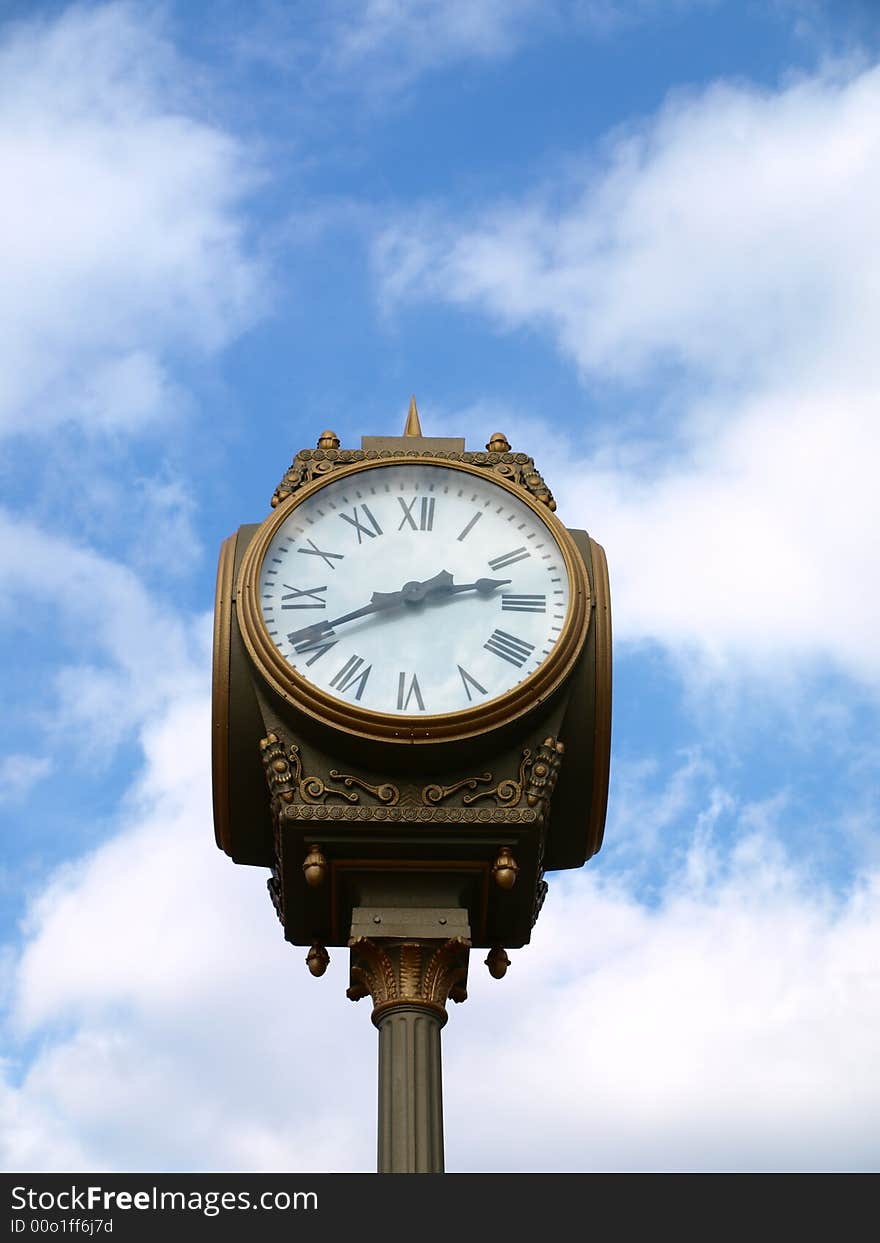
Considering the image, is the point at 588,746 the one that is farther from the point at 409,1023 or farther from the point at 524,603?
the point at 409,1023

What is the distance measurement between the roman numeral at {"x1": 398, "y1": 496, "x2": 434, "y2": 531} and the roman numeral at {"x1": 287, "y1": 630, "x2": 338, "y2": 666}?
3.79 feet

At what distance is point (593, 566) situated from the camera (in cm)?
1622

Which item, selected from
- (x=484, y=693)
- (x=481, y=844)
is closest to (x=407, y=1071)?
(x=481, y=844)

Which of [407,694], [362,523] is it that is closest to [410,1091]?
[407,694]

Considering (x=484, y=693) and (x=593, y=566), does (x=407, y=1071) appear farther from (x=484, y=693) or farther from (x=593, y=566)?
(x=593, y=566)

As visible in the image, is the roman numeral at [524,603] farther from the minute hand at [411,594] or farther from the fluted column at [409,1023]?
the fluted column at [409,1023]

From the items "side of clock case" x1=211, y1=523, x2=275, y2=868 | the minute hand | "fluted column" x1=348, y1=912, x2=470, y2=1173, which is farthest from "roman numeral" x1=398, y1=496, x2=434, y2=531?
"fluted column" x1=348, y1=912, x2=470, y2=1173

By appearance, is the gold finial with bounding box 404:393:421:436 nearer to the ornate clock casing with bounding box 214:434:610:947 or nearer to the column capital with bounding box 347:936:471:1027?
the ornate clock casing with bounding box 214:434:610:947

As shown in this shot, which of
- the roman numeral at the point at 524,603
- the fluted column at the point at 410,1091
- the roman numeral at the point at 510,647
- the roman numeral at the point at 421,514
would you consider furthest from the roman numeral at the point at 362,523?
the fluted column at the point at 410,1091

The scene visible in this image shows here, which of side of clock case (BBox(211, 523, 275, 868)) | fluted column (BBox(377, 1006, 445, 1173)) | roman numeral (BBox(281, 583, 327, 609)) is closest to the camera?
fluted column (BBox(377, 1006, 445, 1173))

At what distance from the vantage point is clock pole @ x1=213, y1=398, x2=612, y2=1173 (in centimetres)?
1510
